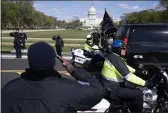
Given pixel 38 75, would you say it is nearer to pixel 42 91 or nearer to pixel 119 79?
pixel 42 91

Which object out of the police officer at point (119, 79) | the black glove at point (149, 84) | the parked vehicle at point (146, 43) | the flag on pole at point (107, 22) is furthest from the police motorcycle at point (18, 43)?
the black glove at point (149, 84)

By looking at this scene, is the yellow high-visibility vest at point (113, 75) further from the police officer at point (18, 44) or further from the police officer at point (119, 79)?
the police officer at point (18, 44)

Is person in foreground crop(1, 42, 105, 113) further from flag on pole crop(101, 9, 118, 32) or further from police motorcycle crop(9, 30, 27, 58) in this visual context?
police motorcycle crop(9, 30, 27, 58)

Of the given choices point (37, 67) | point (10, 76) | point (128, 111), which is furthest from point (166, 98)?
point (10, 76)

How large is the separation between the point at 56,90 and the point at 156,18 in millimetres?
78344

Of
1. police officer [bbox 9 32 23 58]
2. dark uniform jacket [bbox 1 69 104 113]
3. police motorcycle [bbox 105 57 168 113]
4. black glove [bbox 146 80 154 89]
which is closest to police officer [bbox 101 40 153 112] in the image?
black glove [bbox 146 80 154 89]

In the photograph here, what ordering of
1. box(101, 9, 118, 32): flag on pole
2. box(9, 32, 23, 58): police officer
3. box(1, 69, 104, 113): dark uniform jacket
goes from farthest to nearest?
box(9, 32, 23, 58): police officer → box(101, 9, 118, 32): flag on pole → box(1, 69, 104, 113): dark uniform jacket

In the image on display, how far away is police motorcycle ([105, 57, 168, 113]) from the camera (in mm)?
5043

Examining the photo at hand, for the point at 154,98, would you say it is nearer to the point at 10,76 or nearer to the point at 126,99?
the point at 126,99

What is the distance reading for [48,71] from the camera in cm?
229

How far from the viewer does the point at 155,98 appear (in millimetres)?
5254

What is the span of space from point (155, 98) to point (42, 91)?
3.29 metres

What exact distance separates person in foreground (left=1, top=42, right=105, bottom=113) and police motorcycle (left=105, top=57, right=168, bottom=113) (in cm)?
270

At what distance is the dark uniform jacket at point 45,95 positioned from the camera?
2.24 metres
